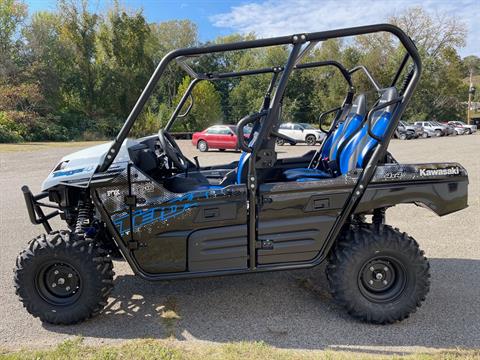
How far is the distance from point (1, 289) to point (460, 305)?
4.02 metres

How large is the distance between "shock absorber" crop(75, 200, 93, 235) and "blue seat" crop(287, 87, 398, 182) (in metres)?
1.70

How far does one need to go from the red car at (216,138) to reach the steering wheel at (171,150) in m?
14.1

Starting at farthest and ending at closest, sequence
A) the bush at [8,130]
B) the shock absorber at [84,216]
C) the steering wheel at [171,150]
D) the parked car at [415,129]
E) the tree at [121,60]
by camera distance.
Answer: the tree at [121,60] → the parked car at [415,129] → the bush at [8,130] → the steering wheel at [171,150] → the shock absorber at [84,216]

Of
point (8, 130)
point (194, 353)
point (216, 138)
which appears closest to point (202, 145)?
point (216, 138)

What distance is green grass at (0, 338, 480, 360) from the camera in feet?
8.82

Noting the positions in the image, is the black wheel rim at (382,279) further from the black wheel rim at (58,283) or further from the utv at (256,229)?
the black wheel rim at (58,283)

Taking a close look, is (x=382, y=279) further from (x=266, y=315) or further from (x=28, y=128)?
(x=28, y=128)

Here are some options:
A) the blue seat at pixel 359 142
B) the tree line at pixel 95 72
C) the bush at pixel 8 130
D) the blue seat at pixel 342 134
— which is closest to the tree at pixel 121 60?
the tree line at pixel 95 72

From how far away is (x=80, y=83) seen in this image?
37.9 m

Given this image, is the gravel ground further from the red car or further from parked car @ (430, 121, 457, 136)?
parked car @ (430, 121, 457, 136)

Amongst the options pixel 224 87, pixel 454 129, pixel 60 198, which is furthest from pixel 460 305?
pixel 454 129

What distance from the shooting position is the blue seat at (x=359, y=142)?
3173 mm

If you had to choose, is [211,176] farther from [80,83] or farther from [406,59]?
[80,83]

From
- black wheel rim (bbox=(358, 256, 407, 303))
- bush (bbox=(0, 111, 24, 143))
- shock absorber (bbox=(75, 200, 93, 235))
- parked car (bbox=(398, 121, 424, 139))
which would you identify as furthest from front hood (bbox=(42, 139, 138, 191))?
parked car (bbox=(398, 121, 424, 139))
